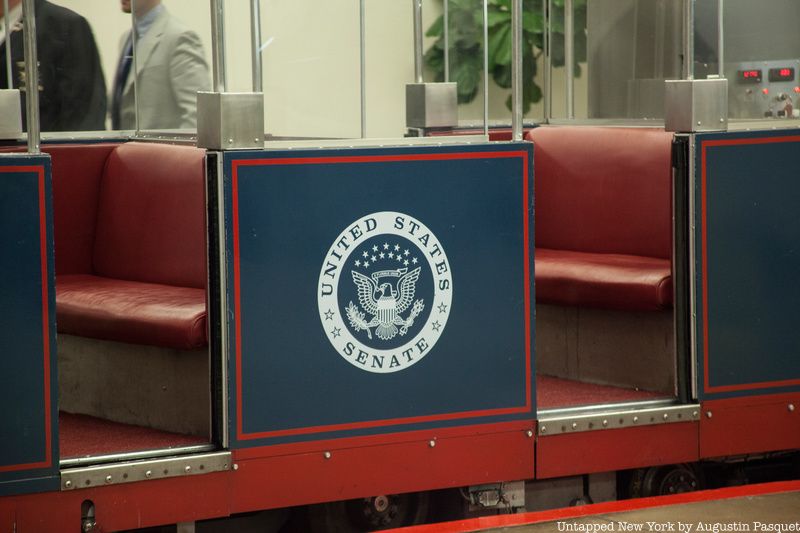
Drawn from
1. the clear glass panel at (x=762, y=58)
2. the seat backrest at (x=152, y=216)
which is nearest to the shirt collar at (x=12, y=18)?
the seat backrest at (x=152, y=216)

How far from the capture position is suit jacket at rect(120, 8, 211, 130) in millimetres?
4953

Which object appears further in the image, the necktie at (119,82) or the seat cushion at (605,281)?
the necktie at (119,82)

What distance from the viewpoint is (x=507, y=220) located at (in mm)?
3982

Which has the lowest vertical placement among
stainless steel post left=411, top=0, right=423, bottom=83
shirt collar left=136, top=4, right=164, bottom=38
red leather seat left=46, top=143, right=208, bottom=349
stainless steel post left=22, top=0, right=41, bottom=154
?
red leather seat left=46, top=143, right=208, bottom=349

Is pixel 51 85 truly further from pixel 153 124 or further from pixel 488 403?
pixel 488 403

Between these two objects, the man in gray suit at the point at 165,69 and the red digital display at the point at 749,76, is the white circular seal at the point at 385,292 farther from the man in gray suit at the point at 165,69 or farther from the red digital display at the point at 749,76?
the red digital display at the point at 749,76

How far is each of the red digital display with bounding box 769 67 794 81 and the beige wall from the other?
1059mm

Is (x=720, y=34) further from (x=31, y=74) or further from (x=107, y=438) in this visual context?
(x=107, y=438)

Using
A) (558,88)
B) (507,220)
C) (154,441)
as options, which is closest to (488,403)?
Answer: (507,220)

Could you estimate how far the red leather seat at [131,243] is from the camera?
13.1ft

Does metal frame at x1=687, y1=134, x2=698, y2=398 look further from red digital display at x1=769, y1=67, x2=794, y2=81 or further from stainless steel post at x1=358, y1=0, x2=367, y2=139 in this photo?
stainless steel post at x1=358, y1=0, x2=367, y2=139

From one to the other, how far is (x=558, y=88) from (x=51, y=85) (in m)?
1.97

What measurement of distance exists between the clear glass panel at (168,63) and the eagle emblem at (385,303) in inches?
54.3

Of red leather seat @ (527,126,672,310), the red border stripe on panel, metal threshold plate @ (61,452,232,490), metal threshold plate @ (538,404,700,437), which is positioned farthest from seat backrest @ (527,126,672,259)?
the red border stripe on panel
